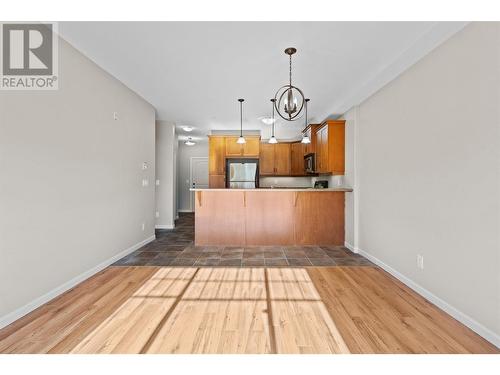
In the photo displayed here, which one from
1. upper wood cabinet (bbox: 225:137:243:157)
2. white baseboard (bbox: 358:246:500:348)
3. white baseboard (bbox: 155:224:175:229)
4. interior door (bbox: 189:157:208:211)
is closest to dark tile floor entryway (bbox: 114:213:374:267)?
white baseboard (bbox: 358:246:500:348)

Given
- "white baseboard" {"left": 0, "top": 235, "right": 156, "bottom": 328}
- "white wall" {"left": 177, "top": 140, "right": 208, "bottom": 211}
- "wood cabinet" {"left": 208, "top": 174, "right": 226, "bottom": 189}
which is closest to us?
"white baseboard" {"left": 0, "top": 235, "right": 156, "bottom": 328}

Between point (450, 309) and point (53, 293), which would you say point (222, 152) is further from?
point (450, 309)

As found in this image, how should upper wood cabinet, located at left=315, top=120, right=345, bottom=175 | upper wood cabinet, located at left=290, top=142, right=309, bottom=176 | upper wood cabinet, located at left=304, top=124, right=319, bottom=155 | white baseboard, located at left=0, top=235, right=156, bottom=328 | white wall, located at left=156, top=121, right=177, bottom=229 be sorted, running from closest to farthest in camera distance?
1. white baseboard, located at left=0, top=235, right=156, bottom=328
2. upper wood cabinet, located at left=315, top=120, right=345, bottom=175
3. upper wood cabinet, located at left=304, top=124, right=319, bottom=155
4. white wall, located at left=156, top=121, right=177, bottom=229
5. upper wood cabinet, located at left=290, top=142, right=309, bottom=176

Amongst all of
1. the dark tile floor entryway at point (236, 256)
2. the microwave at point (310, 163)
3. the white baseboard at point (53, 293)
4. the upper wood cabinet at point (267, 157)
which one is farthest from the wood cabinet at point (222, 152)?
the white baseboard at point (53, 293)

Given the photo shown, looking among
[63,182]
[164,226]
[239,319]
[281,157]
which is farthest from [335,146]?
[164,226]

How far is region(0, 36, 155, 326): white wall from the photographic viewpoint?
1927 mm

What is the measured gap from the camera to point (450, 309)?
2.05 m

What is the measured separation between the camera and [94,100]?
2891mm

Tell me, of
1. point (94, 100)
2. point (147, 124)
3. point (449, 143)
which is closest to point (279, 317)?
point (449, 143)

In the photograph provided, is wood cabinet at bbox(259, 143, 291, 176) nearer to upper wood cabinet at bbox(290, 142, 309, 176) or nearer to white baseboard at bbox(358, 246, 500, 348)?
upper wood cabinet at bbox(290, 142, 309, 176)

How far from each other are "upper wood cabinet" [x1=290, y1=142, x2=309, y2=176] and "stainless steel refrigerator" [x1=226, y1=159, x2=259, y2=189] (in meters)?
0.99

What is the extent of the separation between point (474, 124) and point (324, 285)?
76.2 inches

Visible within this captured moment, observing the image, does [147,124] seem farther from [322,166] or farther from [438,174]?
[438,174]

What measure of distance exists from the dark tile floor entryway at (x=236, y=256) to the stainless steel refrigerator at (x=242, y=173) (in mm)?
2107
